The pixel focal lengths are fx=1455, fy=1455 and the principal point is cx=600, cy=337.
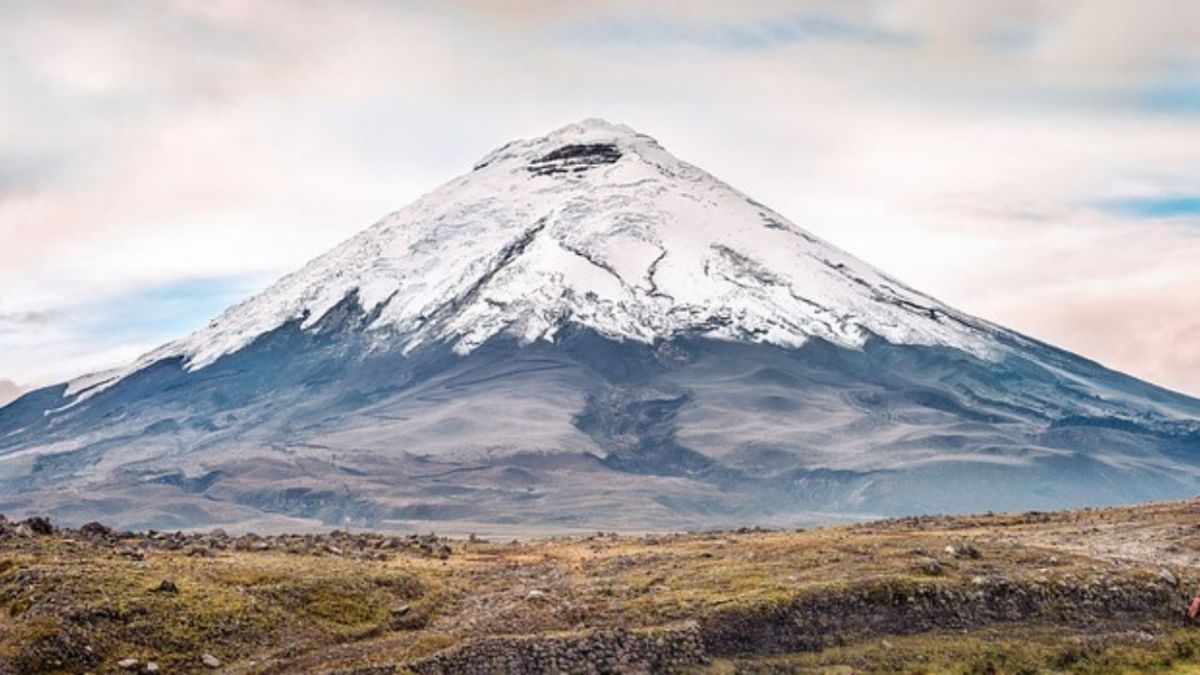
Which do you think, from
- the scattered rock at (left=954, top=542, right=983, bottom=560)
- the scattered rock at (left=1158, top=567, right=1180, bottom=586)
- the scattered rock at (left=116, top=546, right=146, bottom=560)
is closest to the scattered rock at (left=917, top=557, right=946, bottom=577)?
the scattered rock at (left=954, top=542, right=983, bottom=560)

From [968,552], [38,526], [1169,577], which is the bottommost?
[1169,577]

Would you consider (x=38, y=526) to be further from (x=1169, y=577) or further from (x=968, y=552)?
(x=1169, y=577)

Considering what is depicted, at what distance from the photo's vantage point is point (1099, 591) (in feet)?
154

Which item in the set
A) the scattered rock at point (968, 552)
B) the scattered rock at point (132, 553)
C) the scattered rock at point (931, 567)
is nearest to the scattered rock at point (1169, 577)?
the scattered rock at point (968, 552)

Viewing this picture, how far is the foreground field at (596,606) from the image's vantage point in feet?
121

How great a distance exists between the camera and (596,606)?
141ft

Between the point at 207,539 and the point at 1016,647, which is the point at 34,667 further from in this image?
the point at 1016,647

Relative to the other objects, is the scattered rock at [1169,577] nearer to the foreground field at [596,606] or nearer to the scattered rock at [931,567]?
the foreground field at [596,606]

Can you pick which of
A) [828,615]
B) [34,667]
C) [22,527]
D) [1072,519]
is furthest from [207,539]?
[1072,519]

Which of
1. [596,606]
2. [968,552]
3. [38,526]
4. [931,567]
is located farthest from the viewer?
[968,552]

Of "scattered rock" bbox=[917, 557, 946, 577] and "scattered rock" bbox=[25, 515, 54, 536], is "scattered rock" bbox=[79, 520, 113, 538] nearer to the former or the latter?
"scattered rock" bbox=[25, 515, 54, 536]

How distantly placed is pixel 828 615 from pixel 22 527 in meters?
24.2

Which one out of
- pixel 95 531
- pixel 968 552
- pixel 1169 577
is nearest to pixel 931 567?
pixel 968 552

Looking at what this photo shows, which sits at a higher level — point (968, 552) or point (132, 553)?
point (132, 553)
